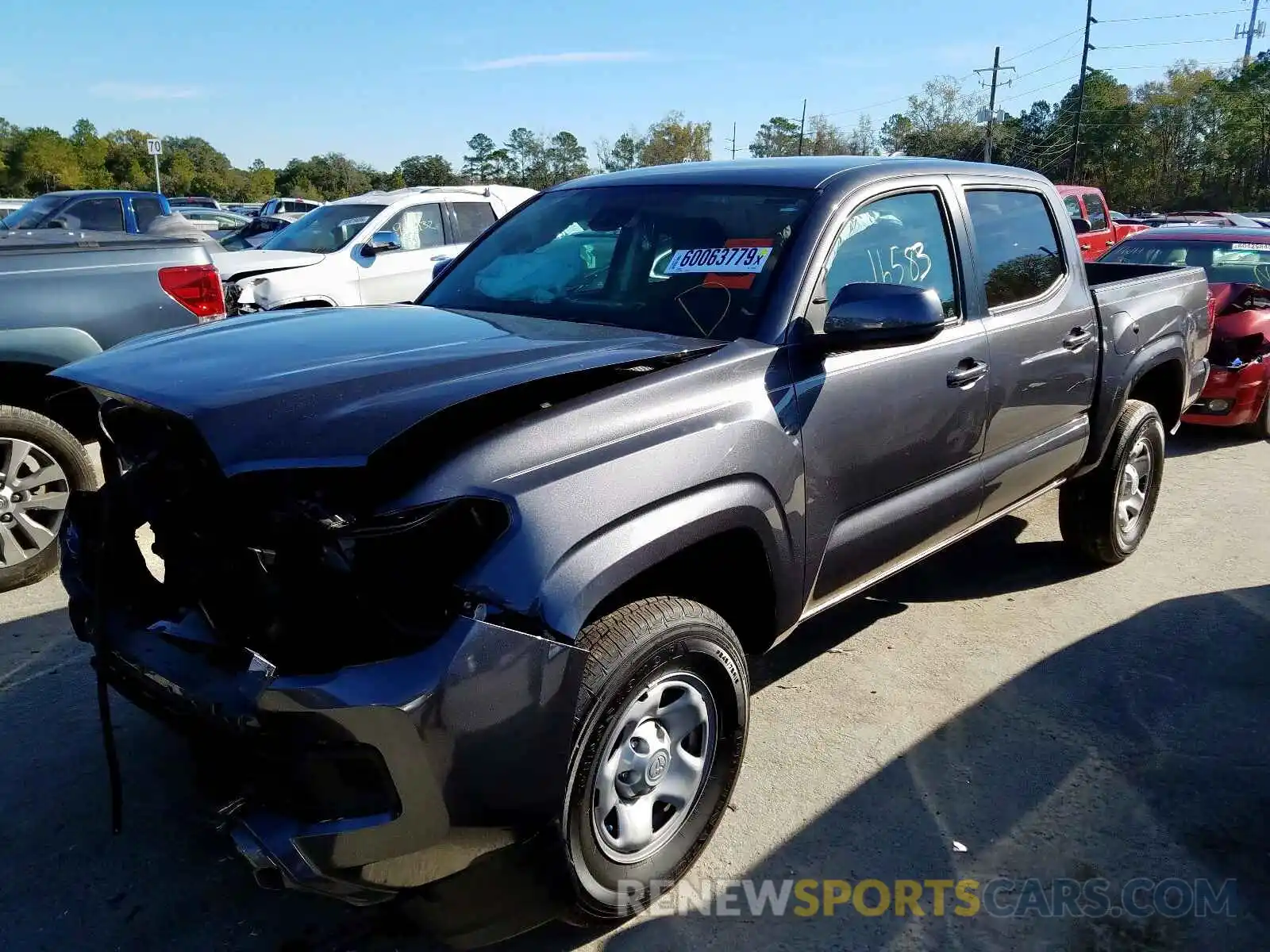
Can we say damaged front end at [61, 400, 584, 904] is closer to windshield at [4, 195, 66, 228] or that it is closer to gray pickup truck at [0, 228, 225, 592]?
gray pickup truck at [0, 228, 225, 592]

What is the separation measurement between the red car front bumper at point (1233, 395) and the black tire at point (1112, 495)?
9.61ft

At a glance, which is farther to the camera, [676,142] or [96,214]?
[676,142]

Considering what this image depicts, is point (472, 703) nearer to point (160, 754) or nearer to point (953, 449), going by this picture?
point (160, 754)

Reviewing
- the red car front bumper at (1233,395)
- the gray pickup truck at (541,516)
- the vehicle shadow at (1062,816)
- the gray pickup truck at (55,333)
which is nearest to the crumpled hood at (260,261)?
the gray pickup truck at (55,333)

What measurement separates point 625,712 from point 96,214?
46.8 ft

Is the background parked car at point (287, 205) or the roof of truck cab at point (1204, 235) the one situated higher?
the background parked car at point (287, 205)

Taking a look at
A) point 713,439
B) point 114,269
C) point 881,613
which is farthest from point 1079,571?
point 114,269

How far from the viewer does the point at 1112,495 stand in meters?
4.72

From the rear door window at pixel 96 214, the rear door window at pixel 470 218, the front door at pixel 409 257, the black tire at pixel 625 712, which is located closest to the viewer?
the black tire at pixel 625 712

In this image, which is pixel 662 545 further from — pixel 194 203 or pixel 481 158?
pixel 481 158

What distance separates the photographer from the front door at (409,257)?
957cm

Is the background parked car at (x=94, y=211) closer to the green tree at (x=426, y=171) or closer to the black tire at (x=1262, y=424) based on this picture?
the black tire at (x=1262, y=424)

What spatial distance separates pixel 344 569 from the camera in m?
2.02

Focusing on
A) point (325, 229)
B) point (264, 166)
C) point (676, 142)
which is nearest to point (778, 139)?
point (676, 142)
